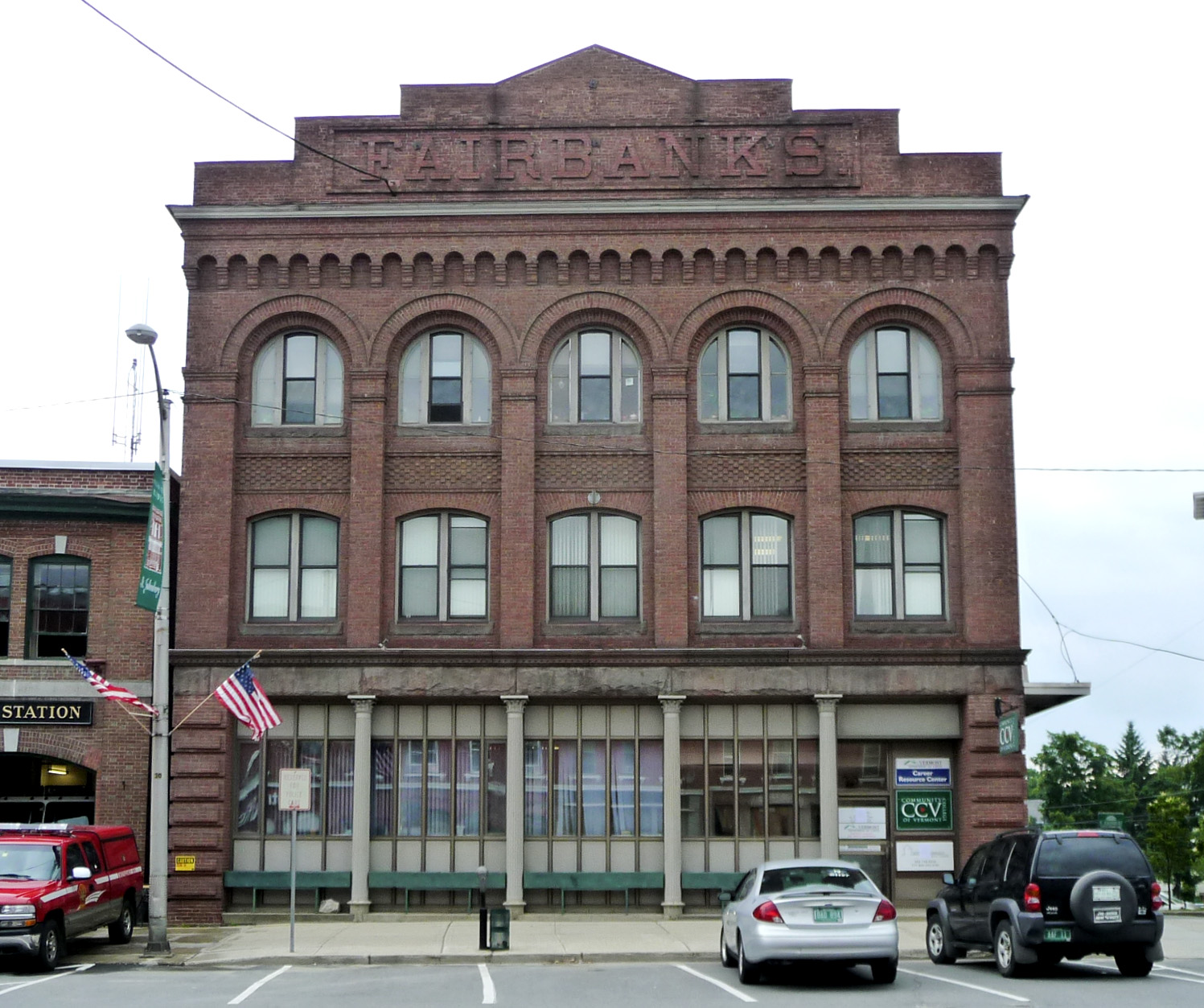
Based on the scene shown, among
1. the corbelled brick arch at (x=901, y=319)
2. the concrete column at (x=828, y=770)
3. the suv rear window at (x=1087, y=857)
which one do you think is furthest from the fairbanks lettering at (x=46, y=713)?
the suv rear window at (x=1087, y=857)

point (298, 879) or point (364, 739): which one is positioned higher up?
point (364, 739)

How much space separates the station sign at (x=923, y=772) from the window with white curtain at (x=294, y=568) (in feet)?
35.8

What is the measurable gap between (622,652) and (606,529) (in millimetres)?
2489

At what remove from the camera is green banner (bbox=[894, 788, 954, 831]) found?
92.3 feet

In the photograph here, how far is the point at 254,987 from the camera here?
61.6 ft

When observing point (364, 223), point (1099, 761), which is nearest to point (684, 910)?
point (364, 223)

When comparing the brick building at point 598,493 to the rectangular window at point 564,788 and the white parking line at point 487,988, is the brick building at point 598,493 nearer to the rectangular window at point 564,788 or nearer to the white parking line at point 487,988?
the rectangular window at point 564,788

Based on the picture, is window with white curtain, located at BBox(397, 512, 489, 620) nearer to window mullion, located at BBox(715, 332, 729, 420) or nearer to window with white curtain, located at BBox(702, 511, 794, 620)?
window with white curtain, located at BBox(702, 511, 794, 620)

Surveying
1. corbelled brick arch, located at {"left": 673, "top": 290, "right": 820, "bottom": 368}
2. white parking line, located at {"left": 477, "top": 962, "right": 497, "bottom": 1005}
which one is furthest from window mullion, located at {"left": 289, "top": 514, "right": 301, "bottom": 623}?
white parking line, located at {"left": 477, "top": 962, "right": 497, "bottom": 1005}

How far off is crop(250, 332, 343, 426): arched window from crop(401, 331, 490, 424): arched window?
1334 millimetres

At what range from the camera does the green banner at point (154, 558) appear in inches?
909

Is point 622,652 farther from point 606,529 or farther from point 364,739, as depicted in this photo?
point 364,739

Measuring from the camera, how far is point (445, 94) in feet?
97.5

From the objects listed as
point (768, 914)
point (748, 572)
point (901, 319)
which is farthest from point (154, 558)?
point (901, 319)
